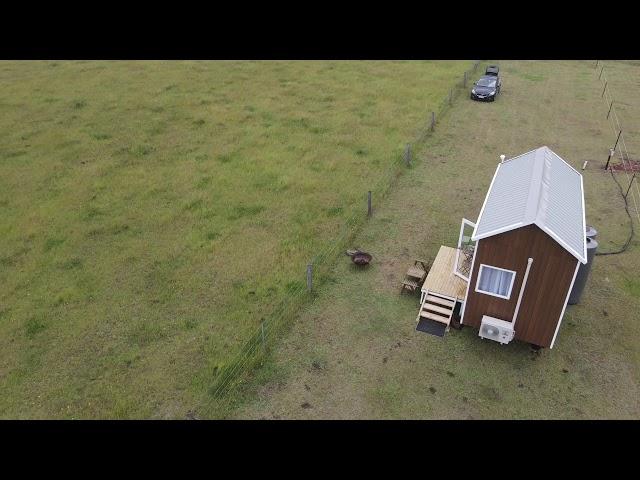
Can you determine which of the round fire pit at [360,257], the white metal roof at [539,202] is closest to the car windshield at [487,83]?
the white metal roof at [539,202]

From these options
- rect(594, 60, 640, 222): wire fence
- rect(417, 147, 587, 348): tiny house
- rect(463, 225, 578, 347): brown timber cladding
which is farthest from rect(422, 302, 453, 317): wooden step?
rect(594, 60, 640, 222): wire fence

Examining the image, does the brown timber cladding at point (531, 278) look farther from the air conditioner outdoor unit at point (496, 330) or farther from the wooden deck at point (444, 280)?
the wooden deck at point (444, 280)

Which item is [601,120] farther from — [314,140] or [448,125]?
[314,140]

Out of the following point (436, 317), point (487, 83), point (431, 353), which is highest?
point (487, 83)

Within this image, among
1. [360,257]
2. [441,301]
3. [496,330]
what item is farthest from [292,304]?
[496,330]

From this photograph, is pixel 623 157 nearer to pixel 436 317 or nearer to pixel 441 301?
pixel 441 301

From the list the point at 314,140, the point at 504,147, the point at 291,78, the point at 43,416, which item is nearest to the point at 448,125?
the point at 504,147

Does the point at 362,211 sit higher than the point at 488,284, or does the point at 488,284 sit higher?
the point at 488,284
